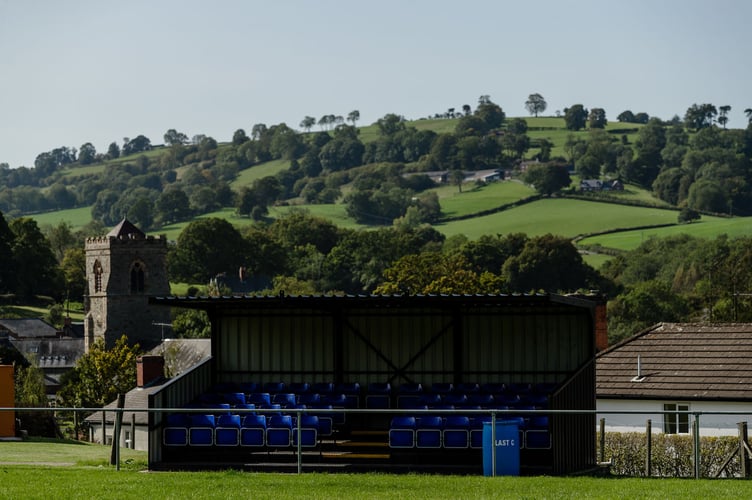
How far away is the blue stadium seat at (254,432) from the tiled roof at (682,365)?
547 inches

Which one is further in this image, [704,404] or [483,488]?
[704,404]

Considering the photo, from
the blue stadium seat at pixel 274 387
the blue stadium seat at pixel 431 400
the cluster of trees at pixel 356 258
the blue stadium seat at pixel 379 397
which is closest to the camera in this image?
the blue stadium seat at pixel 431 400

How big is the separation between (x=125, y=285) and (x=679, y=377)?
78.5 metres

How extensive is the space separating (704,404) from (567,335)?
29.7ft

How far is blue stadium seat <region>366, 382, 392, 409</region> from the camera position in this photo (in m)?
26.3

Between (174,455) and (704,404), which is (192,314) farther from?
(174,455)

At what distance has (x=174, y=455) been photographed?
79.0ft

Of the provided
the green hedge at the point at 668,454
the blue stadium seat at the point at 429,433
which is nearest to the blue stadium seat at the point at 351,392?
the blue stadium seat at the point at 429,433

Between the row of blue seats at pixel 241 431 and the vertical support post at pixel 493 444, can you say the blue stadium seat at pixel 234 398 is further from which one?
the vertical support post at pixel 493 444

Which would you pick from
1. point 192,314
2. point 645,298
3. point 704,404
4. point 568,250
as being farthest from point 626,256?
point 704,404

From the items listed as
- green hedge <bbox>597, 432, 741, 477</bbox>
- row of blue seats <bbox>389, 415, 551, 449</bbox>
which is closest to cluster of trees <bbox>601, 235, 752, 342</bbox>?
green hedge <bbox>597, 432, 741, 477</bbox>

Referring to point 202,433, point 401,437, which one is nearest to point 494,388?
point 401,437

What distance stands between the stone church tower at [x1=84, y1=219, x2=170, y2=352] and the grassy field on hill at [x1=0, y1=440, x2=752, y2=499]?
86.1 m

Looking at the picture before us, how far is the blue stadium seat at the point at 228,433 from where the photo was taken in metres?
23.8
